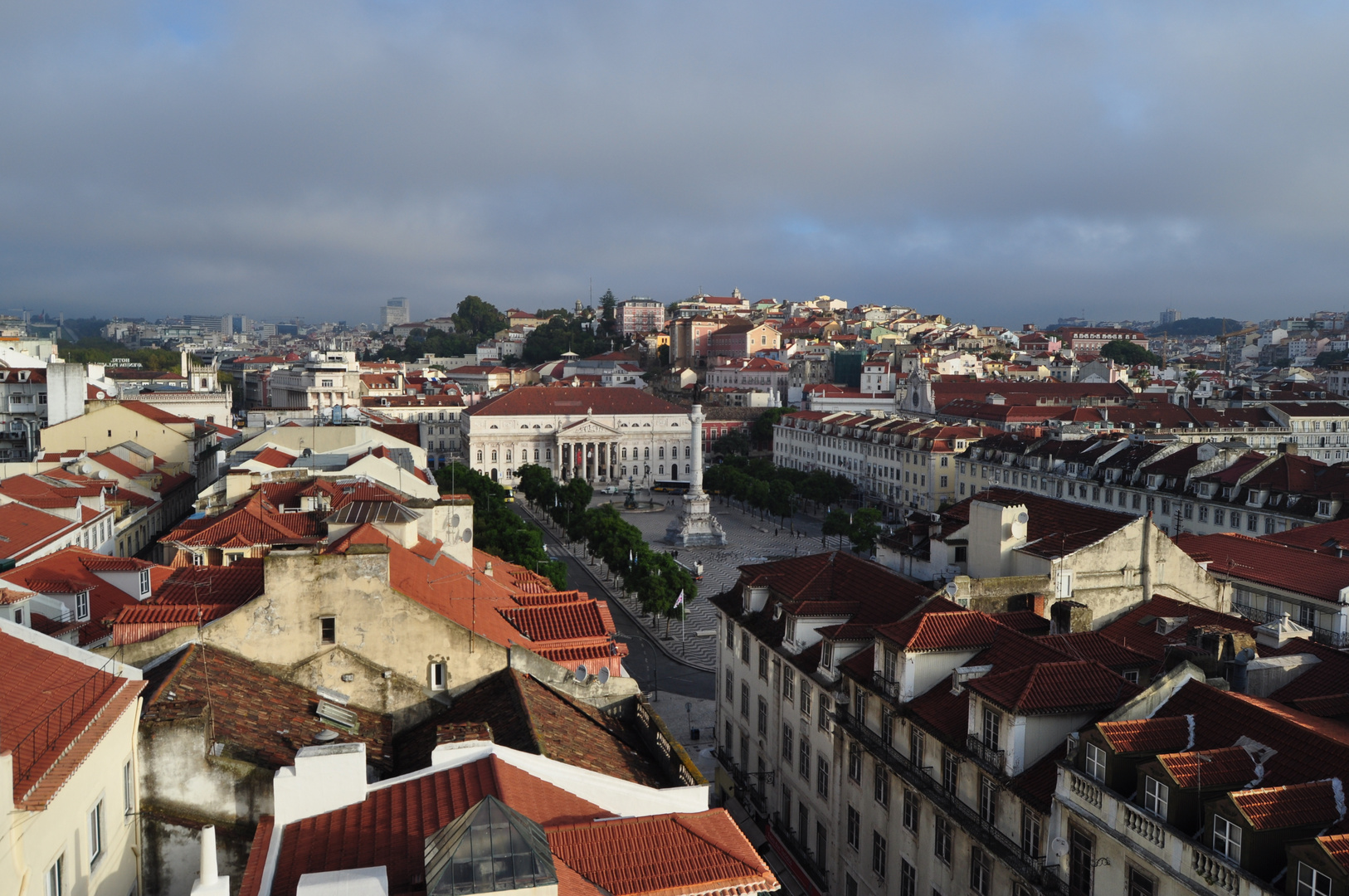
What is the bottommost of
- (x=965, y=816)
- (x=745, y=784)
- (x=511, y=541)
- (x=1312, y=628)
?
(x=745, y=784)

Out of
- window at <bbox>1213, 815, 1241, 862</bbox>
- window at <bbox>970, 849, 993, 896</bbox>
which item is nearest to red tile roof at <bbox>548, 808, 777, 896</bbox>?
window at <bbox>1213, 815, 1241, 862</bbox>

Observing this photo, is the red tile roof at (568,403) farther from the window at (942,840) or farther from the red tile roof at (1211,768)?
the red tile roof at (1211,768)

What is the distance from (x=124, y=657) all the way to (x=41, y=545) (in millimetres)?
23710

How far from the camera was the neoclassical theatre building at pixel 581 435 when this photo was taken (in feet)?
438

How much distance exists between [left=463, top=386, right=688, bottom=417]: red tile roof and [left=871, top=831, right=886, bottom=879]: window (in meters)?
113

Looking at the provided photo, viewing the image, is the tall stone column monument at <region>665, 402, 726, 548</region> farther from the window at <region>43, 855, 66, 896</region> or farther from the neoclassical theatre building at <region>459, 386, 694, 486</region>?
the window at <region>43, 855, 66, 896</region>

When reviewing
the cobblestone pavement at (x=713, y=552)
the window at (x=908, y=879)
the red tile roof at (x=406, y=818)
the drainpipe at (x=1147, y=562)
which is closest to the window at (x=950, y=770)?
the window at (x=908, y=879)

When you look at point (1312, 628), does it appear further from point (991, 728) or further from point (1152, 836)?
point (1152, 836)

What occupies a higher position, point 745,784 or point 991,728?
point 991,728

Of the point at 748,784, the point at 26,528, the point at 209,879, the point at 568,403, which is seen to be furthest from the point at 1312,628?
the point at 568,403

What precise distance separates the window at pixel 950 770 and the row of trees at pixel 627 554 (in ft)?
104

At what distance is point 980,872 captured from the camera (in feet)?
66.8

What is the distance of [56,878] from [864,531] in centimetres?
6588

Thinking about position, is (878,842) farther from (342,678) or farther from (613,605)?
(613,605)
